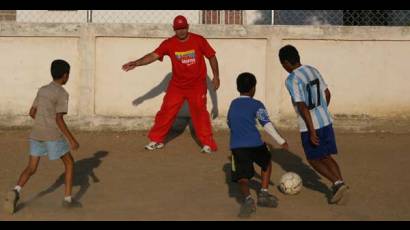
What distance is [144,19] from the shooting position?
16.6 meters

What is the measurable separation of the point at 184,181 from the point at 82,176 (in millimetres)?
1221

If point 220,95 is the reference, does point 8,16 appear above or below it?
above

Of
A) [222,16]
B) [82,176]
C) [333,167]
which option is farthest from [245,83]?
[222,16]

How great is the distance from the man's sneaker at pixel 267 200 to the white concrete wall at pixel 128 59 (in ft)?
14.3

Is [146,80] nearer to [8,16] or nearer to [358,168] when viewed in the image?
[358,168]

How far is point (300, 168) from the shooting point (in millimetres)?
9992

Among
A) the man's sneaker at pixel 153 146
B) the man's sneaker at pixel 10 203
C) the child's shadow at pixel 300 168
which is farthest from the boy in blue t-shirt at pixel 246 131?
the man's sneaker at pixel 153 146

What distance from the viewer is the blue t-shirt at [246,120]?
775 cm

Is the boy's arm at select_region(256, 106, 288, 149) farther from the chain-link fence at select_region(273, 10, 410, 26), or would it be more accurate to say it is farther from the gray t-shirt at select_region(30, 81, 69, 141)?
the chain-link fence at select_region(273, 10, 410, 26)

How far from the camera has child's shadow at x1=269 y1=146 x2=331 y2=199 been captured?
8.93 metres

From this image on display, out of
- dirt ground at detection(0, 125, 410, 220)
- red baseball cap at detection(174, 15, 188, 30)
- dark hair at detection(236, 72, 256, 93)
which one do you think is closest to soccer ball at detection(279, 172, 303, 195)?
dirt ground at detection(0, 125, 410, 220)
